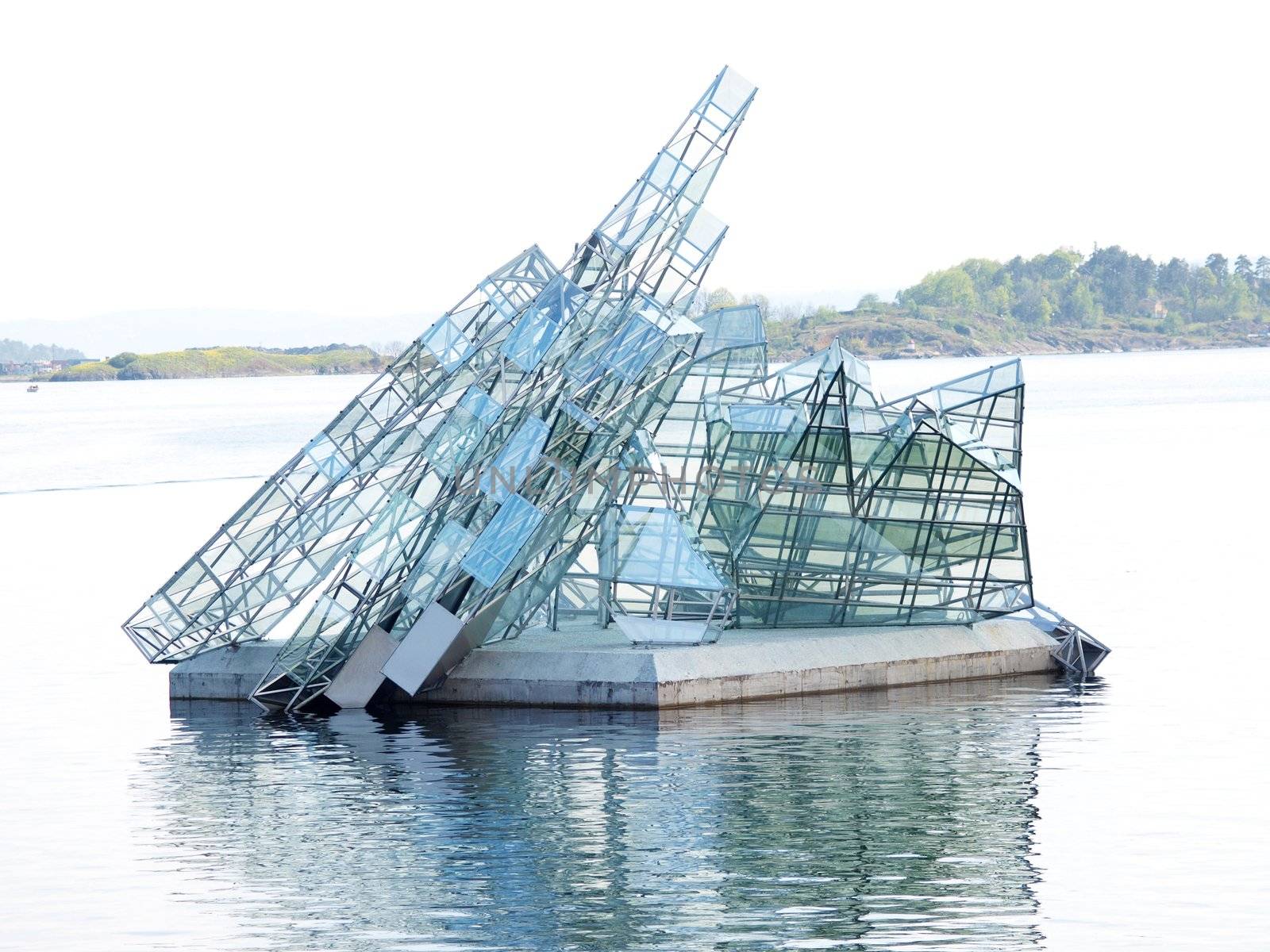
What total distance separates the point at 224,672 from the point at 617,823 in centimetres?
1670

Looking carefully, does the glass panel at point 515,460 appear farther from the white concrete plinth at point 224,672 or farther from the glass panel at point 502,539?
the white concrete plinth at point 224,672

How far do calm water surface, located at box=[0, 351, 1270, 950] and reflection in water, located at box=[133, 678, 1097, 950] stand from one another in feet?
0.27

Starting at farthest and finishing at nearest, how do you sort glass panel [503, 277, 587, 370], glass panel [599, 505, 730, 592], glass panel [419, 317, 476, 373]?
glass panel [419, 317, 476, 373]
glass panel [503, 277, 587, 370]
glass panel [599, 505, 730, 592]

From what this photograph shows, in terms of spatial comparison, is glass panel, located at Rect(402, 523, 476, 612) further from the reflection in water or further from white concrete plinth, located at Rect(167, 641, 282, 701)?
white concrete plinth, located at Rect(167, 641, 282, 701)

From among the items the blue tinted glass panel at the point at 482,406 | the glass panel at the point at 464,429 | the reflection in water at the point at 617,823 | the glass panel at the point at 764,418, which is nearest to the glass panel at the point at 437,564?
the glass panel at the point at 464,429

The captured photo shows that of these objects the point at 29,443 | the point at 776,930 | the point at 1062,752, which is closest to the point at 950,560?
the point at 1062,752

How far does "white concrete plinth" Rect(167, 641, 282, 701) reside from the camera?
47.3 metres

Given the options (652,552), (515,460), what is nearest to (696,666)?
(652,552)

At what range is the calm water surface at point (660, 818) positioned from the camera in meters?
27.6

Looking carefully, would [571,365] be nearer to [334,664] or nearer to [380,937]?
[334,664]

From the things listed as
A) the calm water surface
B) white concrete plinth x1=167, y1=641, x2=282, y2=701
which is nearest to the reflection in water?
the calm water surface

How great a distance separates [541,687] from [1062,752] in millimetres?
10811

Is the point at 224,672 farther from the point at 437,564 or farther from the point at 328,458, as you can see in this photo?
the point at 437,564

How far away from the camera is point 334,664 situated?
1800 inches
